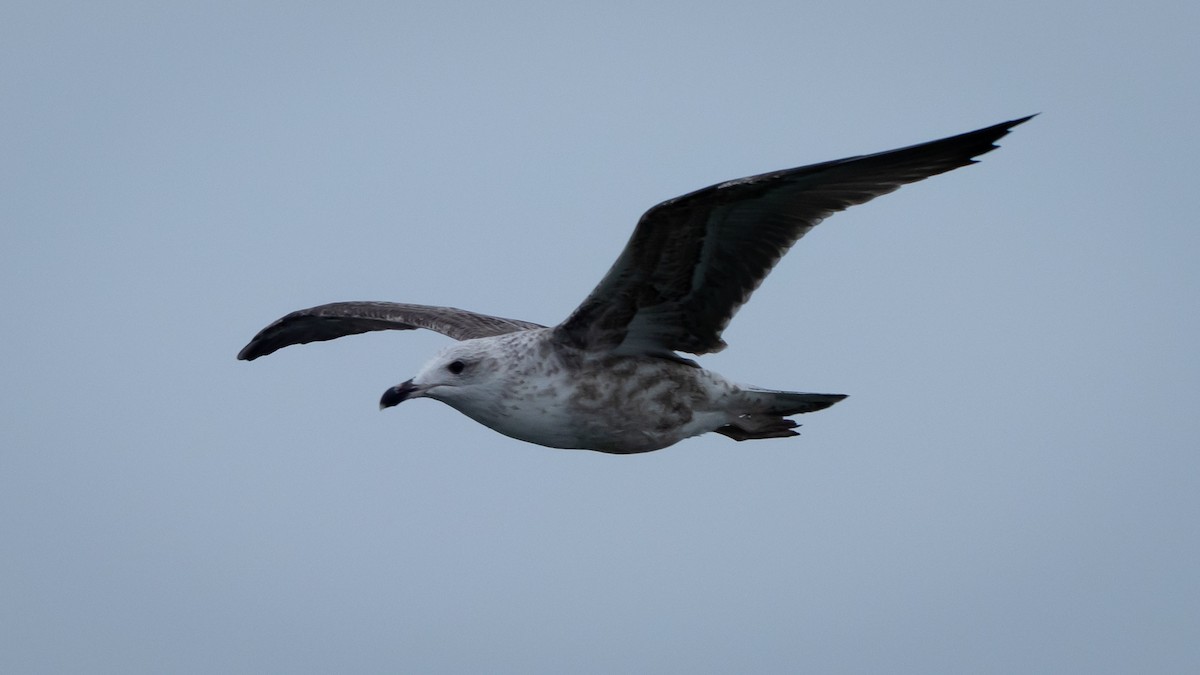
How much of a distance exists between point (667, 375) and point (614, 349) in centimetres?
44

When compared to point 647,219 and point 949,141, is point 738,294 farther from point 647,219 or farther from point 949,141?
point 949,141

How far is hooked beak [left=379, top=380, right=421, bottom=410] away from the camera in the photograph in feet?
33.5

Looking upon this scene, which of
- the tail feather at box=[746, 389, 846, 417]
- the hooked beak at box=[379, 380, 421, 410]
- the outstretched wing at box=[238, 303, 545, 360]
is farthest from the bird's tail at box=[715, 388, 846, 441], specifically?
the hooked beak at box=[379, 380, 421, 410]

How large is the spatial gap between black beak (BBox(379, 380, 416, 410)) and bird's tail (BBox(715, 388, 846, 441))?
101 inches

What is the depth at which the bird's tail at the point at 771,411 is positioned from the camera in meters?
11.5

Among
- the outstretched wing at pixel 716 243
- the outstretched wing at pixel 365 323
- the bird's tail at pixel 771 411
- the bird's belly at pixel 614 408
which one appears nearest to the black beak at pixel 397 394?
the bird's belly at pixel 614 408

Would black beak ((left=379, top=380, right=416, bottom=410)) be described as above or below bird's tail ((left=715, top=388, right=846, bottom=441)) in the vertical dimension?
below

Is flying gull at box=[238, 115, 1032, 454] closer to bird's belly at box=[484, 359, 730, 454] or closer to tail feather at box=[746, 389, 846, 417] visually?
bird's belly at box=[484, 359, 730, 454]

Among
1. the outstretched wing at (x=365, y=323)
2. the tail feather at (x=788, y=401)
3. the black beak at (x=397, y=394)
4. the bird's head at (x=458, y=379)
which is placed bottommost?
the black beak at (x=397, y=394)

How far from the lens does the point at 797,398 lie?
1162cm

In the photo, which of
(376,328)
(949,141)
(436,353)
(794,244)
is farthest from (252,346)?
(949,141)

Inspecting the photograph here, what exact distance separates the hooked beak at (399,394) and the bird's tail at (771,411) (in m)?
2.53

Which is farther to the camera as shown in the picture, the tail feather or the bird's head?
the tail feather

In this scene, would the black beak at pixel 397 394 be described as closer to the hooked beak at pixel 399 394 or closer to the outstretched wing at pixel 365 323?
the hooked beak at pixel 399 394
